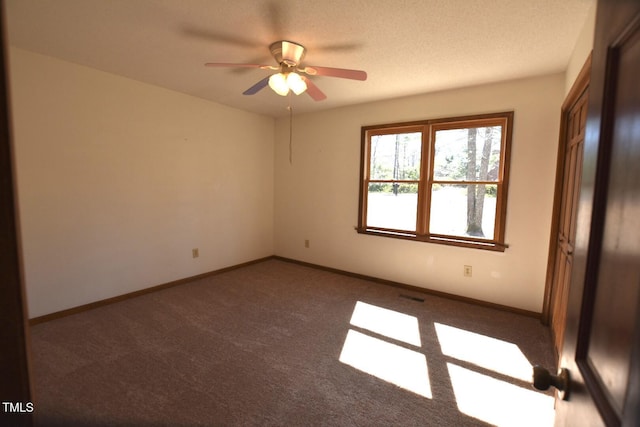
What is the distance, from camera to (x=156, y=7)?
186cm

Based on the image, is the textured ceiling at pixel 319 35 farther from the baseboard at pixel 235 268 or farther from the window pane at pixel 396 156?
the baseboard at pixel 235 268

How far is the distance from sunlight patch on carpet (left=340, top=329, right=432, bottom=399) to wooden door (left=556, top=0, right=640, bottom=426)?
141 cm

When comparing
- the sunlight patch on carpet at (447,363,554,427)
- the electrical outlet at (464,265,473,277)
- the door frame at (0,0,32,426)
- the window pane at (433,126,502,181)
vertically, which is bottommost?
the sunlight patch on carpet at (447,363,554,427)

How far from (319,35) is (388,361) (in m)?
2.59

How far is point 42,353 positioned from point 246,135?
11.3 feet

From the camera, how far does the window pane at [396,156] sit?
144 inches

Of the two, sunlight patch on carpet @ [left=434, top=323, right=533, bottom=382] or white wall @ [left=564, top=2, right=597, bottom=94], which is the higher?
white wall @ [left=564, top=2, right=597, bottom=94]

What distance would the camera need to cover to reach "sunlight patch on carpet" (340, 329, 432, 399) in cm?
197

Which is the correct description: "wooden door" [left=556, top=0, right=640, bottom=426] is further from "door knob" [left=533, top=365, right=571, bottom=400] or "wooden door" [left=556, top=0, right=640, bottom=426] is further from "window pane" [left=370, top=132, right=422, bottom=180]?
"window pane" [left=370, top=132, right=422, bottom=180]

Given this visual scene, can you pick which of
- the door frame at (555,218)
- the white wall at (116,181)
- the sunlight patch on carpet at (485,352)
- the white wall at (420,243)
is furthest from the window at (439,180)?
the white wall at (116,181)

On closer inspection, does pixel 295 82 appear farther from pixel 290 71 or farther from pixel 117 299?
pixel 117 299

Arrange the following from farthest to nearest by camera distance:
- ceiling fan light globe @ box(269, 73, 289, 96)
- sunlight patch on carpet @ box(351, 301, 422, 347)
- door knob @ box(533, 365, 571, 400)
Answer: sunlight patch on carpet @ box(351, 301, 422, 347) → ceiling fan light globe @ box(269, 73, 289, 96) → door knob @ box(533, 365, 571, 400)

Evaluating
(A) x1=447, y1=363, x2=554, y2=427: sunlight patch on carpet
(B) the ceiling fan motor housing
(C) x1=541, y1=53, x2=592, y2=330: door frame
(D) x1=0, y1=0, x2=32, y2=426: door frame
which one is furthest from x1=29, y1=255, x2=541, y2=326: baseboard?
(D) x1=0, y1=0, x2=32, y2=426: door frame

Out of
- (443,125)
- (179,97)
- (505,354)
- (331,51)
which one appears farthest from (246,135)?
(505,354)
